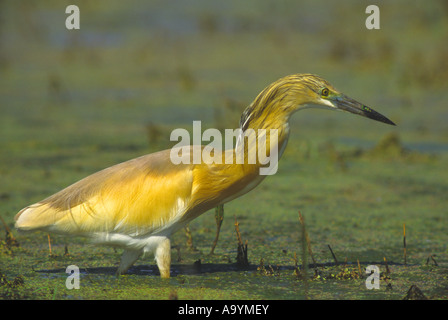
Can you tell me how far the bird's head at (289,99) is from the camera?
4.17 metres

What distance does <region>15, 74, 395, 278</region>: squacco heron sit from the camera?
4.14 m

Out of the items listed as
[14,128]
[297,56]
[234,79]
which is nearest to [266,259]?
[14,128]

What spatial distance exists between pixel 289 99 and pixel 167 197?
80 centimetres

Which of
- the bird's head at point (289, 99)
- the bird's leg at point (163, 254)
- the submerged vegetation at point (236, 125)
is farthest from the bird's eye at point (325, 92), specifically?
the bird's leg at point (163, 254)

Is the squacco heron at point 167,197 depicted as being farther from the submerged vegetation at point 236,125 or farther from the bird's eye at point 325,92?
the submerged vegetation at point 236,125

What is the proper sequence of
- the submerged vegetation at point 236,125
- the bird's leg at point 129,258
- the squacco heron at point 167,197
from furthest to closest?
the submerged vegetation at point 236,125, the bird's leg at point 129,258, the squacco heron at point 167,197

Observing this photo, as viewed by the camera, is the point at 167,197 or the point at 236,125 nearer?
the point at 167,197

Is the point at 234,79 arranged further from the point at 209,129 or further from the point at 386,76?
the point at 209,129

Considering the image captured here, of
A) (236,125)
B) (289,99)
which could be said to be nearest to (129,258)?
(289,99)

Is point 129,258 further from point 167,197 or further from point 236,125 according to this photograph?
point 236,125

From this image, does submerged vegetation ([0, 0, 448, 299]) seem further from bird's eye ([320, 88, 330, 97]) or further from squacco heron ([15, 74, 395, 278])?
bird's eye ([320, 88, 330, 97])

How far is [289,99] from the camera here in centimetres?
418

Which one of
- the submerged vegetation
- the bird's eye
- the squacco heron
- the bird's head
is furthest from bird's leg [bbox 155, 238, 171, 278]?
the bird's eye
